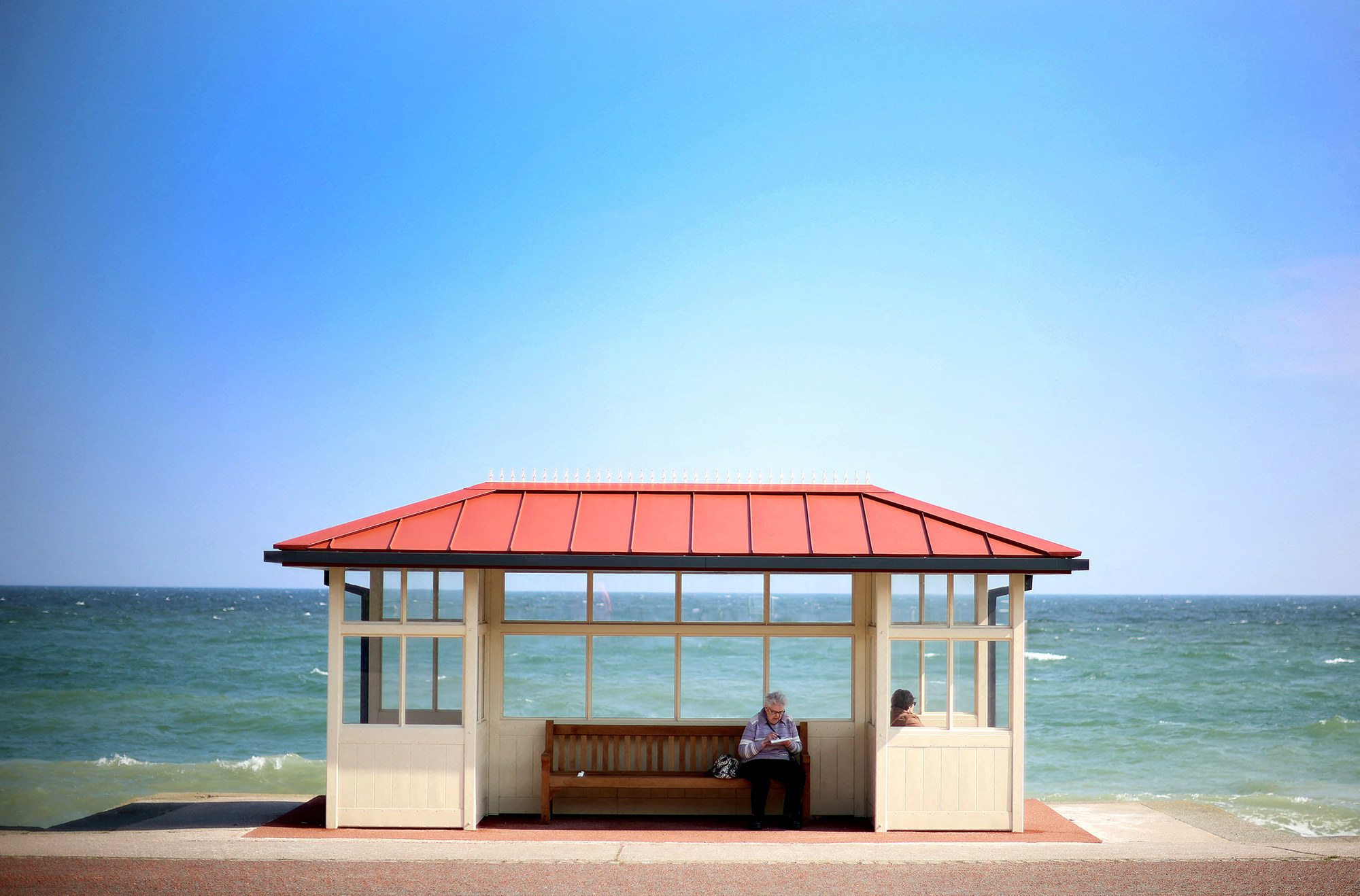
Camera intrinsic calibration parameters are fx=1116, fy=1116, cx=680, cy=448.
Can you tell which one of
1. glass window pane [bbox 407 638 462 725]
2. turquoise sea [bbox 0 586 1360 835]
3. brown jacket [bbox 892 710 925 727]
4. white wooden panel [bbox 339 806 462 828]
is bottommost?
turquoise sea [bbox 0 586 1360 835]

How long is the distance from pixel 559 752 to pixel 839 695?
98.4 inches

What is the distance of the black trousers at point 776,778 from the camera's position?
9297 millimetres

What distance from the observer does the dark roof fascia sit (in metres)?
8.62

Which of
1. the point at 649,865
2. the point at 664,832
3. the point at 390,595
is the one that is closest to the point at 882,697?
the point at 664,832

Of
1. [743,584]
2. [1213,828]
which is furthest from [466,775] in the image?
[1213,828]

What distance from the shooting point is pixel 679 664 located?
9.72m

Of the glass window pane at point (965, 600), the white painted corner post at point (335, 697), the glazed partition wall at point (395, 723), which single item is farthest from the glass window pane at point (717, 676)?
the white painted corner post at point (335, 697)

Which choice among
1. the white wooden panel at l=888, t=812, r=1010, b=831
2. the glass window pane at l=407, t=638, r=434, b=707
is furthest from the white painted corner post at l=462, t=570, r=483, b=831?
the white wooden panel at l=888, t=812, r=1010, b=831

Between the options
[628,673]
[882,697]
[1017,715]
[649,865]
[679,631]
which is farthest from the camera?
[628,673]

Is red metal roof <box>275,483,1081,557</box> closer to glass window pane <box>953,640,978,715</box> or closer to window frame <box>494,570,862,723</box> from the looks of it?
window frame <box>494,570,862,723</box>

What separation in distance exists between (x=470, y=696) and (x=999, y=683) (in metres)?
4.30

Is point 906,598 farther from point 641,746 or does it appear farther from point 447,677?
point 447,677

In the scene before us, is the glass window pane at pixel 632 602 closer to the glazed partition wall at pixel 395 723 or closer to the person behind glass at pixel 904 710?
the glazed partition wall at pixel 395 723

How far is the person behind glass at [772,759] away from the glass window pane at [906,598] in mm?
1206
